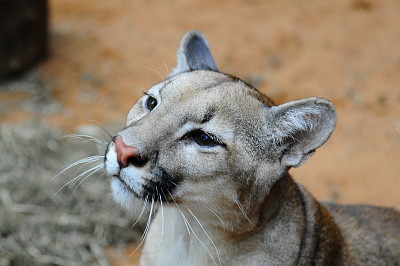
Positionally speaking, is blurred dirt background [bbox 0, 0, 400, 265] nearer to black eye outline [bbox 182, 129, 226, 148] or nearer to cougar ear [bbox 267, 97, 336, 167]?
black eye outline [bbox 182, 129, 226, 148]

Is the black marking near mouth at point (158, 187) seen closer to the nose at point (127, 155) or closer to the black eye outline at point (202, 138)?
the nose at point (127, 155)

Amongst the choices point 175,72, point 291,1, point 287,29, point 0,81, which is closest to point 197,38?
point 175,72

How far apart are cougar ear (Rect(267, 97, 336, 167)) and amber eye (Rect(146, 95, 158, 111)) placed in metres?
0.77

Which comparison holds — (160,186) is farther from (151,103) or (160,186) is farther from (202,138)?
(151,103)

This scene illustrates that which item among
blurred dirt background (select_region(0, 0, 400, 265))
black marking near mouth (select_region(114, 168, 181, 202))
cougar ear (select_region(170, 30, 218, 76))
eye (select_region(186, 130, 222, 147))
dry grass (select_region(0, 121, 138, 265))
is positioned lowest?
dry grass (select_region(0, 121, 138, 265))

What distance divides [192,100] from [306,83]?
4803 millimetres

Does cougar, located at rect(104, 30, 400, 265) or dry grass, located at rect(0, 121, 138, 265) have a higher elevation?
cougar, located at rect(104, 30, 400, 265)

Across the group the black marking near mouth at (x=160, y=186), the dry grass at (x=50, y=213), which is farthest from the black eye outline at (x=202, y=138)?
the dry grass at (x=50, y=213)

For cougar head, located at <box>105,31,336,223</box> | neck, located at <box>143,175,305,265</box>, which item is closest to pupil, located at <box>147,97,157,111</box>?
cougar head, located at <box>105,31,336,223</box>

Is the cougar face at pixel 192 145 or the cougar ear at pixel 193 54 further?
the cougar ear at pixel 193 54

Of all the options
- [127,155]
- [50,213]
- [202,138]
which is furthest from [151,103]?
[50,213]

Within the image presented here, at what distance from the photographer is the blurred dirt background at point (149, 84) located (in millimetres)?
5793

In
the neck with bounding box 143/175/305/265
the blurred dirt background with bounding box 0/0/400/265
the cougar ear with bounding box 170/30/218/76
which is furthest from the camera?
the blurred dirt background with bounding box 0/0/400/265

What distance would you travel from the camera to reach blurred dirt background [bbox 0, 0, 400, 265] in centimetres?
579
